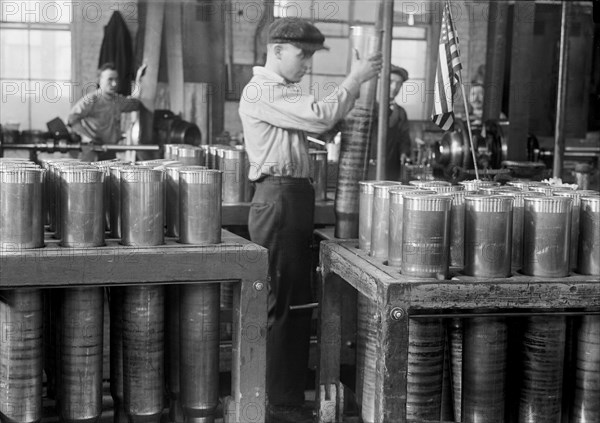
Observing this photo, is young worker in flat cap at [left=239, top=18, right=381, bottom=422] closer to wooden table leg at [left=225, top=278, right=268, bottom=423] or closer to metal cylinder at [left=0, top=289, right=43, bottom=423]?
wooden table leg at [left=225, top=278, right=268, bottom=423]

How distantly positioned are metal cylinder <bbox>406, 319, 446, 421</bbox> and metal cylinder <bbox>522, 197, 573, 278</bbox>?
326 millimetres

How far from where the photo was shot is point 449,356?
249 centimetres

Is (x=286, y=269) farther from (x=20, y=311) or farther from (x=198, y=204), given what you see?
(x=20, y=311)

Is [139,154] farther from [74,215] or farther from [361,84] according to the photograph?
[74,215]

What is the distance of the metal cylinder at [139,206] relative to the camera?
97.2 inches

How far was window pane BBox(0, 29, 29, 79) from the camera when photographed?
1118 cm

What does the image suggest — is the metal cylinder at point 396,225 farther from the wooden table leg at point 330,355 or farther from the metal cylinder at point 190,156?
the metal cylinder at point 190,156

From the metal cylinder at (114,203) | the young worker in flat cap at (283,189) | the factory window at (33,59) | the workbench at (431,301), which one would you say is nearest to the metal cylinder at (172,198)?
the metal cylinder at (114,203)

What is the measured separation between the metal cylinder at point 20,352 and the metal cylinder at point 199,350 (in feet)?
1.39

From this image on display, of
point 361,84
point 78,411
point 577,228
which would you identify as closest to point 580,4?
point 361,84

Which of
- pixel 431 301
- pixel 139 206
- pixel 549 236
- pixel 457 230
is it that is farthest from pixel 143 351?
pixel 549 236

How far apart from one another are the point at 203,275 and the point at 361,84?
127cm

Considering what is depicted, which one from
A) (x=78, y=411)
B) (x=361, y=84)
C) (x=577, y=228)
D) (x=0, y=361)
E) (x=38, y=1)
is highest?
(x=38, y=1)

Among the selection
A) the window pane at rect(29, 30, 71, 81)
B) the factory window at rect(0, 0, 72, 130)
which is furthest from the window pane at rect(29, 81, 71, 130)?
the window pane at rect(29, 30, 71, 81)
